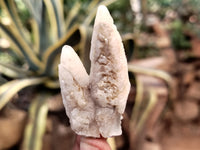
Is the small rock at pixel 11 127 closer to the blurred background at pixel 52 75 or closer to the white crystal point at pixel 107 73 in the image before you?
the blurred background at pixel 52 75

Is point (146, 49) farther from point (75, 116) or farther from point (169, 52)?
point (75, 116)

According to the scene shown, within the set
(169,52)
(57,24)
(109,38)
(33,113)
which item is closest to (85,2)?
(57,24)

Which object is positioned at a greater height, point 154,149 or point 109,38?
point 109,38

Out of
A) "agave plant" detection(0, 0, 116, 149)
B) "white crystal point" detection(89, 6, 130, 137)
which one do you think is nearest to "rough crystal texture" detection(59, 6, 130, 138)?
"white crystal point" detection(89, 6, 130, 137)

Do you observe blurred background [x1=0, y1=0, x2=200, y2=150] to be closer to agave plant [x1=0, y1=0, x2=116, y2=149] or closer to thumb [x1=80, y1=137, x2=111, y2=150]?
agave plant [x1=0, y1=0, x2=116, y2=149]

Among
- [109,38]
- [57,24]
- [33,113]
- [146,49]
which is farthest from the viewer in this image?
[146,49]

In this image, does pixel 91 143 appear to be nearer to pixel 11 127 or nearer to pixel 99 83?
A: pixel 99 83

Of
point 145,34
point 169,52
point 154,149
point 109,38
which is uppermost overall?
point 109,38

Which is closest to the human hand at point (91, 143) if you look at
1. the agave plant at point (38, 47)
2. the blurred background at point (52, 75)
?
the blurred background at point (52, 75)
